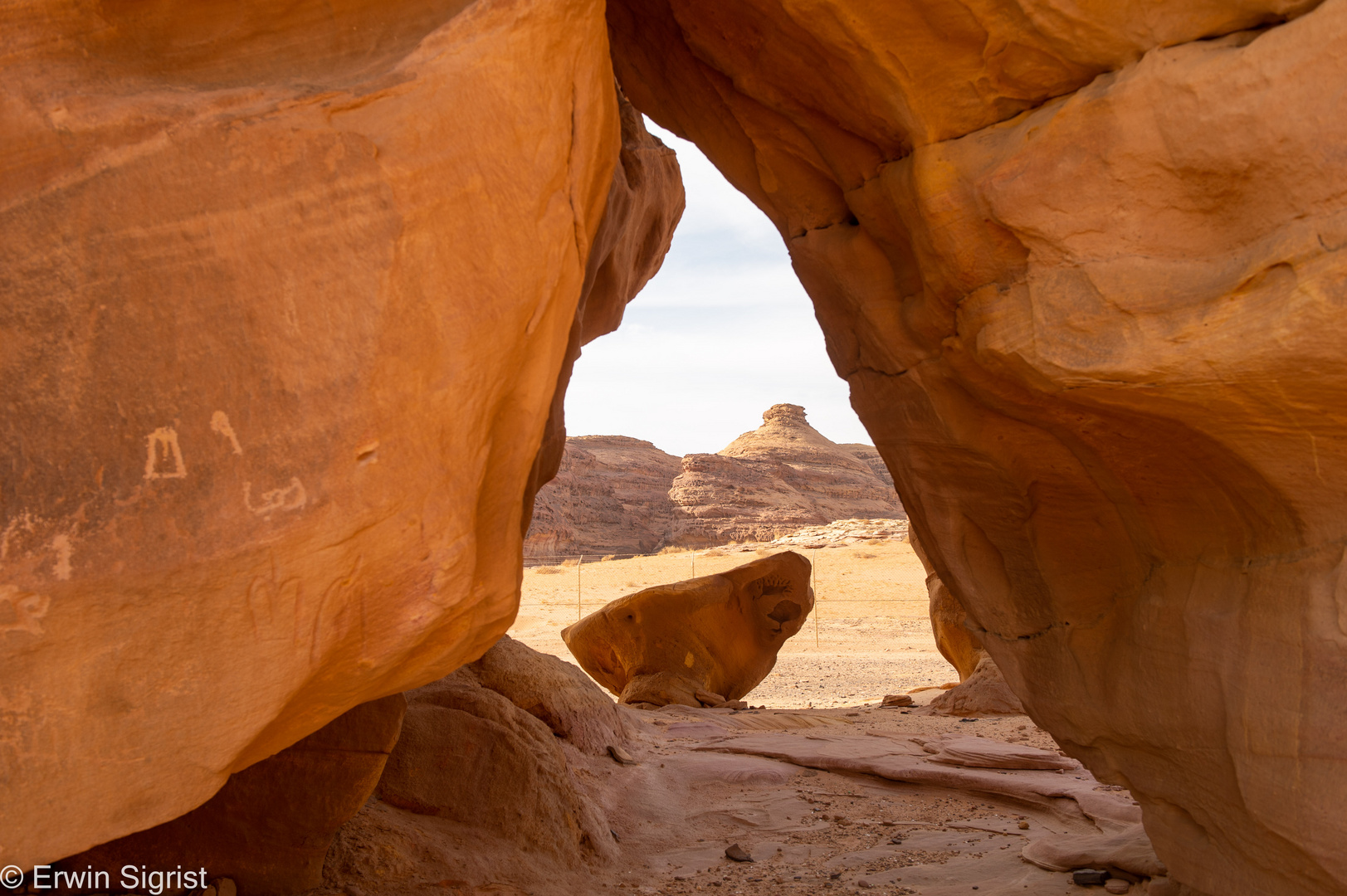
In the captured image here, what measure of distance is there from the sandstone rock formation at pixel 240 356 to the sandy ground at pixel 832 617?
642 cm

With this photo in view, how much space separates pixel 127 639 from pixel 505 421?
107cm

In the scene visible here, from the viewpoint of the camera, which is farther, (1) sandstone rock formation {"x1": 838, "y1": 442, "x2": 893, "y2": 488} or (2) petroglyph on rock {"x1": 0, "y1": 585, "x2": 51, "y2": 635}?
(1) sandstone rock formation {"x1": 838, "y1": 442, "x2": 893, "y2": 488}

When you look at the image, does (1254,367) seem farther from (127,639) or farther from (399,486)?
(127,639)

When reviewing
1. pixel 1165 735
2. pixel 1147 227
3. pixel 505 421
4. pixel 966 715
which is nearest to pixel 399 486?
pixel 505 421

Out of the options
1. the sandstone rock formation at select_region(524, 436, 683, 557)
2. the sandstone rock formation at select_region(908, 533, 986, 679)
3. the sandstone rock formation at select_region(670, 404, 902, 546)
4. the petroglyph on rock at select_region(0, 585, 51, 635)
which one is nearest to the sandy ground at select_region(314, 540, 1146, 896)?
the sandstone rock formation at select_region(908, 533, 986, 679)

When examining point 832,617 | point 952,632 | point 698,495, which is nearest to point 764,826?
point 952,632

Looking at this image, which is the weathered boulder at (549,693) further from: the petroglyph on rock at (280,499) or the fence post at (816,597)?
the fence post at (816,597)

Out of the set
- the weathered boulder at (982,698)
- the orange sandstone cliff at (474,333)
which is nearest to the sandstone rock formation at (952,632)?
the weathered boulder at (982,698)

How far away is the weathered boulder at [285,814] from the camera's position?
3555 mm

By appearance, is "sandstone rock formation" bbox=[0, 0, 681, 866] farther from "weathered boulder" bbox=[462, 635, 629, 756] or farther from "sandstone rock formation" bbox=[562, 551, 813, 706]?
"sandstone rock formation" bbox=[562, 551, 813, 706]

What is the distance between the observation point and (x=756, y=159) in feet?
13.4

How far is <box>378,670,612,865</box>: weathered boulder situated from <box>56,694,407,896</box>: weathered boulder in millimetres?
831

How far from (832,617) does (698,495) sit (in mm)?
29921

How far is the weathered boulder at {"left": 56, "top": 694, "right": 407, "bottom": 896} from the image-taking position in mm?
3555
